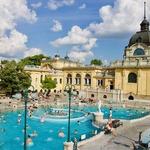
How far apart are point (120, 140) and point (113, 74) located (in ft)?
144

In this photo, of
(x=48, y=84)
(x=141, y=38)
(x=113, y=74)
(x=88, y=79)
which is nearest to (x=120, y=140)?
(x=48, y=84)

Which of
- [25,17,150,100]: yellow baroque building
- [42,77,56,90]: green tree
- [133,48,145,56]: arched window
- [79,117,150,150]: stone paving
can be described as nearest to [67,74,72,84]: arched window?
[25,17,150,100]: yellow baroque building

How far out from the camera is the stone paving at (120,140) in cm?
2252

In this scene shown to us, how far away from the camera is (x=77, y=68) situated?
244 ft

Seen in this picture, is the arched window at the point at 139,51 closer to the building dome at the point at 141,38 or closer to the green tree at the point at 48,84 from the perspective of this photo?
the building dome at the point at 141,38

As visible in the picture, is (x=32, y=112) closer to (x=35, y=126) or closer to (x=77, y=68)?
(x=35, y=126)

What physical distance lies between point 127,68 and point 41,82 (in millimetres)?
18753

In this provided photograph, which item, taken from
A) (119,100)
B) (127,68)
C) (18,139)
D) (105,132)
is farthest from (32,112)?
(127,68)

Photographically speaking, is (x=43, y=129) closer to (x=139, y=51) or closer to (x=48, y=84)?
(x=48, y=84)

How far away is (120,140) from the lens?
2512cm

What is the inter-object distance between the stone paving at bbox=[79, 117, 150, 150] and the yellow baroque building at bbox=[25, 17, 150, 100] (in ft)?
101

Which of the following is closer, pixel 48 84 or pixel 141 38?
pixel 48 84

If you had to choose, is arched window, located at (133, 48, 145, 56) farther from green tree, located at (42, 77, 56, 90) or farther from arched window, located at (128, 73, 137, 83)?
green tree, located at (42, 77, 56, 90)

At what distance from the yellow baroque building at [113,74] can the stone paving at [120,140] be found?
101 feet
